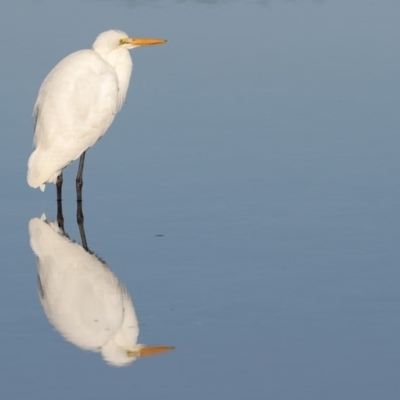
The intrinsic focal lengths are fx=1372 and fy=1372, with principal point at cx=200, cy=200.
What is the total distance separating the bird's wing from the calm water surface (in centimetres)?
31

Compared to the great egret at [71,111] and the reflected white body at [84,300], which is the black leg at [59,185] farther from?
the reflected white body at [84,300]

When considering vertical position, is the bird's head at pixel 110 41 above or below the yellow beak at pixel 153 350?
above

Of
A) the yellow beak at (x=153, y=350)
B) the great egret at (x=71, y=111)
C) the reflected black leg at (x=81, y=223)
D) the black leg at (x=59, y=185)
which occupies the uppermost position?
the great egret at (x=71, y=111)

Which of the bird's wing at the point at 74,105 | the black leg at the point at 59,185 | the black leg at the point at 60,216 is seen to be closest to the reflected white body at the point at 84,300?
the black leg at the point at 60,216

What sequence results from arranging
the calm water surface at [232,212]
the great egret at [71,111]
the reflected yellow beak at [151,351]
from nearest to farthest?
1. the calm water surface at [232,212]
2. the reflected yellow beak at [151,351]
3. the great egret at [71,111]

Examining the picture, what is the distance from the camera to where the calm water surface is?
533 centimetres

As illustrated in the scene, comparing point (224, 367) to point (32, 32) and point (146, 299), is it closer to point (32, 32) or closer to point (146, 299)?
point (146, 299)

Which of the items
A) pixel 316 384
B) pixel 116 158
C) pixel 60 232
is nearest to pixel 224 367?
pixel 316 384

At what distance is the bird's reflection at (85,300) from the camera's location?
563 cm

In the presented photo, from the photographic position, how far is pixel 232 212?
7723mm

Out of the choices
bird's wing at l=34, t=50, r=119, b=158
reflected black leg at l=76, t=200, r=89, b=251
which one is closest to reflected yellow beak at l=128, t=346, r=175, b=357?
reflected black leg at l=76, t=200, r=89, b=251

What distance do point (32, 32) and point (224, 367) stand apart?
30.0 ft

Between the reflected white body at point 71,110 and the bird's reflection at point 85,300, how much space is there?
98cm

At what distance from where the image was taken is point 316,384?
5098mm
